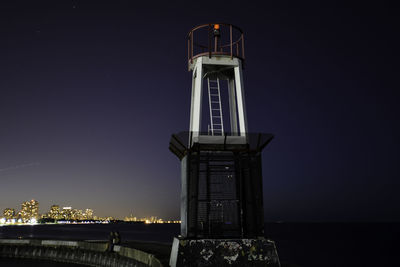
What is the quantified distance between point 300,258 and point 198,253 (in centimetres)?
4411

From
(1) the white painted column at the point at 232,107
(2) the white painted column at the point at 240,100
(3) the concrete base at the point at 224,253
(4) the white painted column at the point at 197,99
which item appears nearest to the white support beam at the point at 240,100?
(2) the white painted column at the point at 240,100

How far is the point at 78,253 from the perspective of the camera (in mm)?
24547

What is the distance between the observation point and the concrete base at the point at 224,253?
10164 millimetres

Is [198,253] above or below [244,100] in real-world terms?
below

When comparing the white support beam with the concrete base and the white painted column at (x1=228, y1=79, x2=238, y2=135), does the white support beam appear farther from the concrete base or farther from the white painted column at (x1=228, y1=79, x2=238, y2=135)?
the concrete base

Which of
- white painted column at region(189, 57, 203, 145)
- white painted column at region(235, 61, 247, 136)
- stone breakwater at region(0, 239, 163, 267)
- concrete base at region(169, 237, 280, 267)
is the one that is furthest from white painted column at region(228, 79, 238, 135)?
stone breakwater at region(0, 239, 163, 267)

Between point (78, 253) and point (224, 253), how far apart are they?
1781 centimetres

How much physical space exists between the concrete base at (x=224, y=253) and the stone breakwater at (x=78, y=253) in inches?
80.6

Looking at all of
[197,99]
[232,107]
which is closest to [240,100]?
[232,107]

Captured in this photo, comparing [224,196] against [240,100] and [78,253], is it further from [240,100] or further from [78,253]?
[78,253]

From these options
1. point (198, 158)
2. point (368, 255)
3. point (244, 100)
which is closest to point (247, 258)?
point (198, 158)

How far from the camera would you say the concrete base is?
10164 millimetres

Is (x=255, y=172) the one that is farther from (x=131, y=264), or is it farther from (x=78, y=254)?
(x=78, y=254)

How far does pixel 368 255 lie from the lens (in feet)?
173
